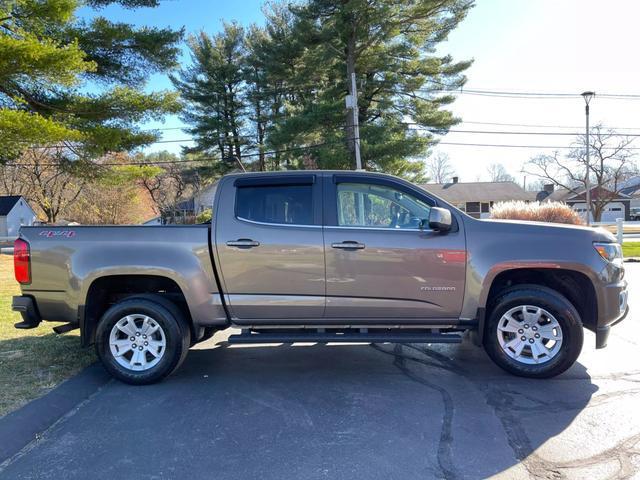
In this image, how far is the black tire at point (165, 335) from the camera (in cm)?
450

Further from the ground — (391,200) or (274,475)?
(391,200)

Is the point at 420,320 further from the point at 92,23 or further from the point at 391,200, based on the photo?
the point at 92,23

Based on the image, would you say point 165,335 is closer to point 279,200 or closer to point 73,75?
point 279,200

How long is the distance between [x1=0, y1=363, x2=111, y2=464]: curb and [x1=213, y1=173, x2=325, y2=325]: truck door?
1.60 meters

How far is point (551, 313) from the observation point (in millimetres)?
4414

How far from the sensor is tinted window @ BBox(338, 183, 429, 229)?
14.9 feet

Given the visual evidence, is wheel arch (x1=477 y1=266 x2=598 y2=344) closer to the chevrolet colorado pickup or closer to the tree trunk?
the chevrolet colorado pickup

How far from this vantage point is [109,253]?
4.51 metres

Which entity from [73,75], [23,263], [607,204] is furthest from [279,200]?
[607,204]

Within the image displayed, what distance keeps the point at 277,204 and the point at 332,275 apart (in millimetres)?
917

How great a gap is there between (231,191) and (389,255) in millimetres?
1711

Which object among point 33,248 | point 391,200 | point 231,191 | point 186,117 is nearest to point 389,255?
point 391,200

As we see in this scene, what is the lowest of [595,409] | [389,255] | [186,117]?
[595,409]

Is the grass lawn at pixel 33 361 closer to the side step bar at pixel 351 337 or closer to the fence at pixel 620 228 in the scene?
the side step bar at pixel 351 337
